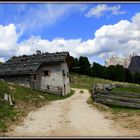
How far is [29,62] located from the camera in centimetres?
4462

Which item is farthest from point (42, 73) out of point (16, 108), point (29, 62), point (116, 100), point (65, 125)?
point (65, 125)

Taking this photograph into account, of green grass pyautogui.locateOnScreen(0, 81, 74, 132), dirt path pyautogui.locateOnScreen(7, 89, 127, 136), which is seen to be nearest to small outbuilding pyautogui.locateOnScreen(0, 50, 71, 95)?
green grass pyautogui.locateOnScreen(0, 81, 74, 132)

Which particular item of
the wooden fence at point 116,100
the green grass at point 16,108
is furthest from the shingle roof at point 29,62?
the wooden fence at point 116,100

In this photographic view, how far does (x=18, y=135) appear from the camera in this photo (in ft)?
50.6

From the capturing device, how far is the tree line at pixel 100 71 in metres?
93.2

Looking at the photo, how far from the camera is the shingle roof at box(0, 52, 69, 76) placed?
139ft

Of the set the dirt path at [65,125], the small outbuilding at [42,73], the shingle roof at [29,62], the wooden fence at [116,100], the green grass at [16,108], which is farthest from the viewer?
the shingle roof at [29,62]

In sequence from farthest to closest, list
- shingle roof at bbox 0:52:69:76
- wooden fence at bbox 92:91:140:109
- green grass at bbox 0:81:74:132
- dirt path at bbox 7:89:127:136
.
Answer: shingle roof at bbox 0:52:69:76
wooden fence at bbox 92:91:140:109
green grass at bbox 0:81:74:132
dirt path at bbox 7:89:127:136

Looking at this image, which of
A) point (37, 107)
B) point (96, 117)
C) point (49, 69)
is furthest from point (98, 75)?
point (96, 117)

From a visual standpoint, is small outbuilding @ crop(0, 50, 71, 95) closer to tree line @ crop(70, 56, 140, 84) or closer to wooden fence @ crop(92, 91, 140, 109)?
wooden fence @ crop(92, 91, 140, 109)

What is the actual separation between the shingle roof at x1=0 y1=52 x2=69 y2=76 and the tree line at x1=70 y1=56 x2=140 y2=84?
141ft

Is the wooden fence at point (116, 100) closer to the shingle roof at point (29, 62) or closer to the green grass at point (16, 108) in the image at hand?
the green grass at point (16, 108)

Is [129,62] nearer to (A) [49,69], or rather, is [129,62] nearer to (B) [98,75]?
(B) [98,75]

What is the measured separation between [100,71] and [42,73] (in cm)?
5708
